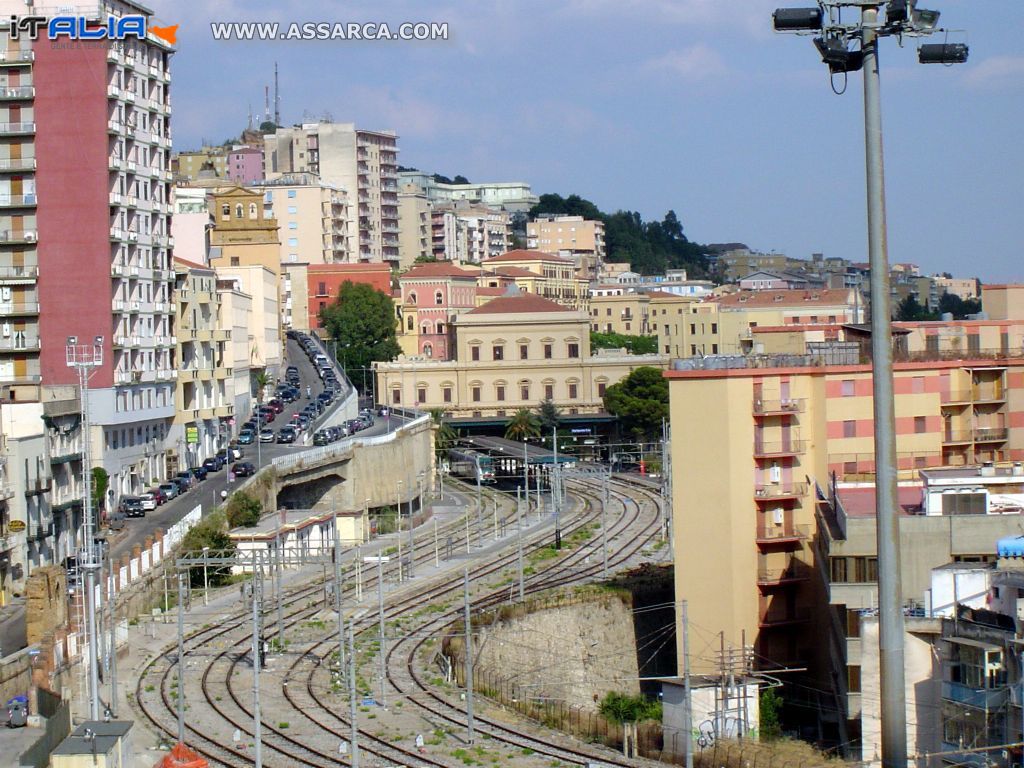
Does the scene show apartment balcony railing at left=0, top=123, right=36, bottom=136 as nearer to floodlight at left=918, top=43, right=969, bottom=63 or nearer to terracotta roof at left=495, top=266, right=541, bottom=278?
floodlight at left=918, top=43, right=969, bottom=63

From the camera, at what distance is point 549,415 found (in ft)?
313

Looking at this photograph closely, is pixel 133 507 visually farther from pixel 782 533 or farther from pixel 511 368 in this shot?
pixel 511 368

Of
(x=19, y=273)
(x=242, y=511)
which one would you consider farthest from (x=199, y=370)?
(x=242, y=511)

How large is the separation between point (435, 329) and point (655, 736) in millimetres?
80453

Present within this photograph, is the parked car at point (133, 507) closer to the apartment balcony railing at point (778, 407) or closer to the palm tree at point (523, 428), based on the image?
the apartment balcony railing at point (778, 407)

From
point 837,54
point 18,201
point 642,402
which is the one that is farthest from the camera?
point 642,402

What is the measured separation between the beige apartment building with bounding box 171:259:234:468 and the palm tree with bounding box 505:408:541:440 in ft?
86.8

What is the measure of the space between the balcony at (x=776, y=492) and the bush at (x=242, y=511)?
16481 mm

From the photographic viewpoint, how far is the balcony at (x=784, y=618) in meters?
37.9

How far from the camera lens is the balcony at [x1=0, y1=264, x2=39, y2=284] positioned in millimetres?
51906

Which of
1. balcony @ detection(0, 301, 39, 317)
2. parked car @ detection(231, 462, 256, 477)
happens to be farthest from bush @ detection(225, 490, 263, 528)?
balcony @ detection(0, 301, 39, 317)

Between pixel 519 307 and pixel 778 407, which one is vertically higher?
pixel 519 307

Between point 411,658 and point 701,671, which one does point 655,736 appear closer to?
point 701,671

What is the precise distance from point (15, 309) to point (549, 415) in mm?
46506
